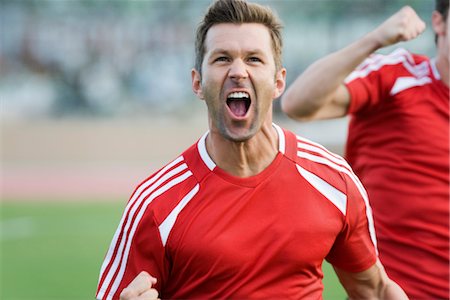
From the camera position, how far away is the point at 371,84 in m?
3.88

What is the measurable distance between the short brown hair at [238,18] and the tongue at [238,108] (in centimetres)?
20

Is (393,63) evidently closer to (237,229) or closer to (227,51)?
(227,51)

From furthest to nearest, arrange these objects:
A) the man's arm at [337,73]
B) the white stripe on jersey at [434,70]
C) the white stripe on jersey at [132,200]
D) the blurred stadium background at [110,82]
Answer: the blurred stadium background at [110,82] < the white stripe on jersey at [434,70] < the man's arm at [337,73] < the white stripe on jersey at [132,200]

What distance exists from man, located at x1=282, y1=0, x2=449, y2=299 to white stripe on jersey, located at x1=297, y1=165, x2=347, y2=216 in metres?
0.78

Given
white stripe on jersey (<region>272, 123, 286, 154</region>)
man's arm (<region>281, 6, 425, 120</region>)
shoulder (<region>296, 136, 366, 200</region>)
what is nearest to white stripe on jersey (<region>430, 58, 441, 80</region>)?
man's arm (<region>281, 6, 425, 120</region>)

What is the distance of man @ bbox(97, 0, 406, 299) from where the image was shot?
9.55ft

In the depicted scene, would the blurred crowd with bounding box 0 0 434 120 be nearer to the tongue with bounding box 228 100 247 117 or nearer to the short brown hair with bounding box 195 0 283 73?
the short brown hair with bounding box 195 0 283 73

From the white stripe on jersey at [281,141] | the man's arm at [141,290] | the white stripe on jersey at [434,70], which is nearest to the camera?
the man's arm at [141,290]

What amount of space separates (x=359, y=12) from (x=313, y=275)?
2000cm

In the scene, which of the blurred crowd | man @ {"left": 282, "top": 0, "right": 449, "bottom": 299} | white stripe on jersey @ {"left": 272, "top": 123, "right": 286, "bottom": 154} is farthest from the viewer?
the blurred crowd

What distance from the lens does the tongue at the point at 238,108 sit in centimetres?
306

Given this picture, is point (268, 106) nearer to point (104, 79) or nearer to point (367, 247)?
point (367, 247)

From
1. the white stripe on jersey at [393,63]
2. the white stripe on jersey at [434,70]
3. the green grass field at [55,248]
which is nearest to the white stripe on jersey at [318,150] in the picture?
the white stripe on jersey at [393,63]

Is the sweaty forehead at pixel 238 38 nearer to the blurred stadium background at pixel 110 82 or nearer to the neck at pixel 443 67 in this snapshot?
the neck at pixel 443 67
